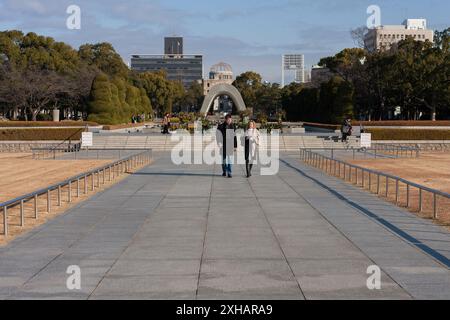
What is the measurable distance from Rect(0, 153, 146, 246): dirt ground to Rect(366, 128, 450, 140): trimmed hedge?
1847cm

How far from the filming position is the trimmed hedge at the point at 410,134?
36375mm

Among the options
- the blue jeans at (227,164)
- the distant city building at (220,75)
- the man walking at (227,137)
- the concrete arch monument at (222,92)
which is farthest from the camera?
the distant city building at (220,75)

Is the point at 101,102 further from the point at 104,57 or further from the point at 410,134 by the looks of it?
the point at 104,57

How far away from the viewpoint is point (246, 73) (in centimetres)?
12225

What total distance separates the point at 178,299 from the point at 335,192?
28.8 ft

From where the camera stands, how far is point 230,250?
755cm

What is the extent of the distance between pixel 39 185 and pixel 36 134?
2128 centimetres

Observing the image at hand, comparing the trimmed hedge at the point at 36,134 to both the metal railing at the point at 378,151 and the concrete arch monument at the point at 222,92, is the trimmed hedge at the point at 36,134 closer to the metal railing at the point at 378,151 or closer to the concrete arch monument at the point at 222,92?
the metal railing at the point at 378,151

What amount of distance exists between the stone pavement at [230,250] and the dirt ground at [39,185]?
382 mm

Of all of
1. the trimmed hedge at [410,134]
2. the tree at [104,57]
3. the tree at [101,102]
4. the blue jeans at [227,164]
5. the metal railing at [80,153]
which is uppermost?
the tree at [104,57]

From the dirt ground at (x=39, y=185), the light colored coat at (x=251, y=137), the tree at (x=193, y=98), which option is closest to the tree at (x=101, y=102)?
the dirt ground at (x=39, y=185)

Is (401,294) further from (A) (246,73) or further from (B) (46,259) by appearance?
(A) (246,73)
